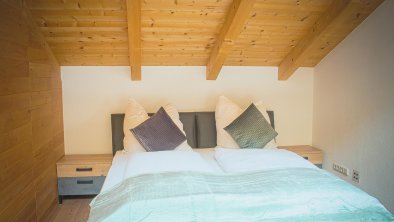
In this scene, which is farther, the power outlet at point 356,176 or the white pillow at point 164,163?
the power outlet at point 356,176

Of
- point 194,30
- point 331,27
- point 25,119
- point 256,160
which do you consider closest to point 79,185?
point 25,119

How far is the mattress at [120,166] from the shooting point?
2221 millimetres

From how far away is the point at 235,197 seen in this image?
1.77 metres

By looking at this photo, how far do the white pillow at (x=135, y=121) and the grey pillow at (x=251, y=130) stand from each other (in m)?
0.51

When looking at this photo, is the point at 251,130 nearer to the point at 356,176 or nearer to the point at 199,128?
the point at 199,128

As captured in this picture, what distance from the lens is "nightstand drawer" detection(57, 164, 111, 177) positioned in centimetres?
306

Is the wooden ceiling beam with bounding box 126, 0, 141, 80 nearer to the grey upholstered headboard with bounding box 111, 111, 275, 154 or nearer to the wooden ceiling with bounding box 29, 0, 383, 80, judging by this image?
the wooden ceiling with bounding box 29, 0, 383, 80

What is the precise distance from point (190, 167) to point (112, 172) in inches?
26.4

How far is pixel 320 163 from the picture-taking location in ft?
11.4

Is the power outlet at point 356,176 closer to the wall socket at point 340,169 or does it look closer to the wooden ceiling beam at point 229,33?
the wall socket at point 340,169

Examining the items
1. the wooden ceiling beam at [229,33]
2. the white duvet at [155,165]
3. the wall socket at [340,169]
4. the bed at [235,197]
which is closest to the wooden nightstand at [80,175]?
the white duvet at [155,165]

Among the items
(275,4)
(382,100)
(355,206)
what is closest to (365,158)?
(382,100)

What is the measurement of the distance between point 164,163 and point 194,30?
134 cm

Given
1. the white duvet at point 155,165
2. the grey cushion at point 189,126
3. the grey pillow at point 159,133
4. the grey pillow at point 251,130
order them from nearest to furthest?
the white duvet at point 155,165
the grey pillow at point 159,133
the grey pillow at point 251,130
the grey cushion at point 189,126
